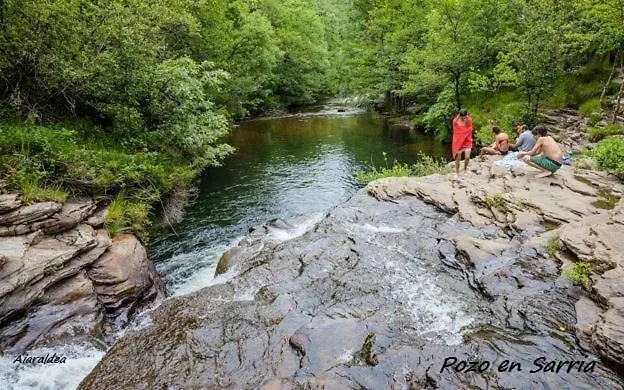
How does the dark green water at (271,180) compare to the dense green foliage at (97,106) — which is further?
the dark green water at (271,180)

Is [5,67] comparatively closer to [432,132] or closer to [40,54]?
[40,54]

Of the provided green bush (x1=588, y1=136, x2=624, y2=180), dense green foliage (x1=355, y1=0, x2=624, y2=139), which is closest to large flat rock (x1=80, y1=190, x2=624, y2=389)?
green bush (x1=588, y1=136, x2=624, y2=180)

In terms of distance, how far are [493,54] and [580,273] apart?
74.7 ft

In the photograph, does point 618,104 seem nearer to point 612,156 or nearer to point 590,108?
point 590,108

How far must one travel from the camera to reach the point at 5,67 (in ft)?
37.4

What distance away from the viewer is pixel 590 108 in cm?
1880

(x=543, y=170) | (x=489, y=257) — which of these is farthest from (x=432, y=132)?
(x=489, y=257)

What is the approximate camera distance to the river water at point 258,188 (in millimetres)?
7395

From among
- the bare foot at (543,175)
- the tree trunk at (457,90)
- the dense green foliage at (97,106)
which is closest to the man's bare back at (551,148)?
the bare foot at (543,175)

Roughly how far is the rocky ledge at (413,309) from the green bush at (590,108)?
884 centimetres

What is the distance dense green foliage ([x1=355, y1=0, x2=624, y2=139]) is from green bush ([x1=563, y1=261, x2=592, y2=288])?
1324 cm

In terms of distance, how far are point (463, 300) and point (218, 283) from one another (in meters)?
5.26

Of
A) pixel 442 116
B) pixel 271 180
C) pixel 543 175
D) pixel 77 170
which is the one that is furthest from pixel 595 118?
pixel 77 170

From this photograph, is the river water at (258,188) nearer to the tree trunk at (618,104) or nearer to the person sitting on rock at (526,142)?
the person sitting on rock at (526,142)
